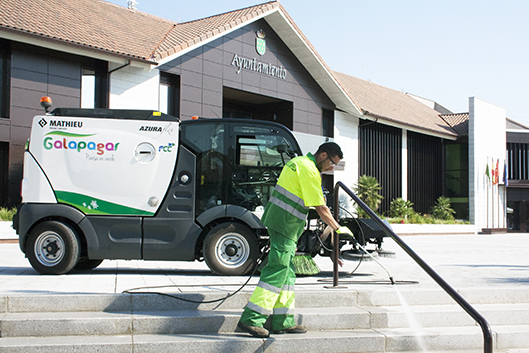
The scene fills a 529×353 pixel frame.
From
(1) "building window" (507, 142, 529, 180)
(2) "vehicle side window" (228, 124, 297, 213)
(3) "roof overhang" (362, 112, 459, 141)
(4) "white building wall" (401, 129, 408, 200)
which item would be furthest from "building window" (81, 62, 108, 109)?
(1) "building window" (507, 142, 529, 180)

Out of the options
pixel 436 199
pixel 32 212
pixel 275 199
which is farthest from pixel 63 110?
pixel 436 199

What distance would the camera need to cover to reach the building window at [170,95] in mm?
20969

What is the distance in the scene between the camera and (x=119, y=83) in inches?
762

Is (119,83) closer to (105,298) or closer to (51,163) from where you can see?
(51,163)

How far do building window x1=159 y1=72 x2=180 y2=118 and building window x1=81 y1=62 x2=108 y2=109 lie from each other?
2.55 metres

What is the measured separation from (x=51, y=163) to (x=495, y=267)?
8.69m

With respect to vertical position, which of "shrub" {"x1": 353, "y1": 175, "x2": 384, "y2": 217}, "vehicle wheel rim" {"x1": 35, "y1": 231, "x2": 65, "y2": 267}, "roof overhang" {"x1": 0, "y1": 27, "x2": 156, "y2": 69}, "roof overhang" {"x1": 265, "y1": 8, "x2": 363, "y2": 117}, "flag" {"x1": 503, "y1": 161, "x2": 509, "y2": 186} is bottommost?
"vehicle wheel rim" {"x1": 35, "y1": 231, "x2": 65, "y2": 267}

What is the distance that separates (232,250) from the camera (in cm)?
751

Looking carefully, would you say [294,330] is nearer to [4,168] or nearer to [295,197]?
[295,197]

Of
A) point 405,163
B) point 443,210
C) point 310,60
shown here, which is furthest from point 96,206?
point 443,210

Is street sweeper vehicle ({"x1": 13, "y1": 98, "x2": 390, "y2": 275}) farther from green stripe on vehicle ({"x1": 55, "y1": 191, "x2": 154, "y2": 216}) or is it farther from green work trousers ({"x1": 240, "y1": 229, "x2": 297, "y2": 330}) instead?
green work trousers ({"x1": 240, "y1": 229, "x2": 297, "y2": 330})

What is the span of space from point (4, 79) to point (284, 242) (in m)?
15.3

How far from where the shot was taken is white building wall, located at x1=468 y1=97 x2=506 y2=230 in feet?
116

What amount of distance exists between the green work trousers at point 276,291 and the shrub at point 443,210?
30.5 m
